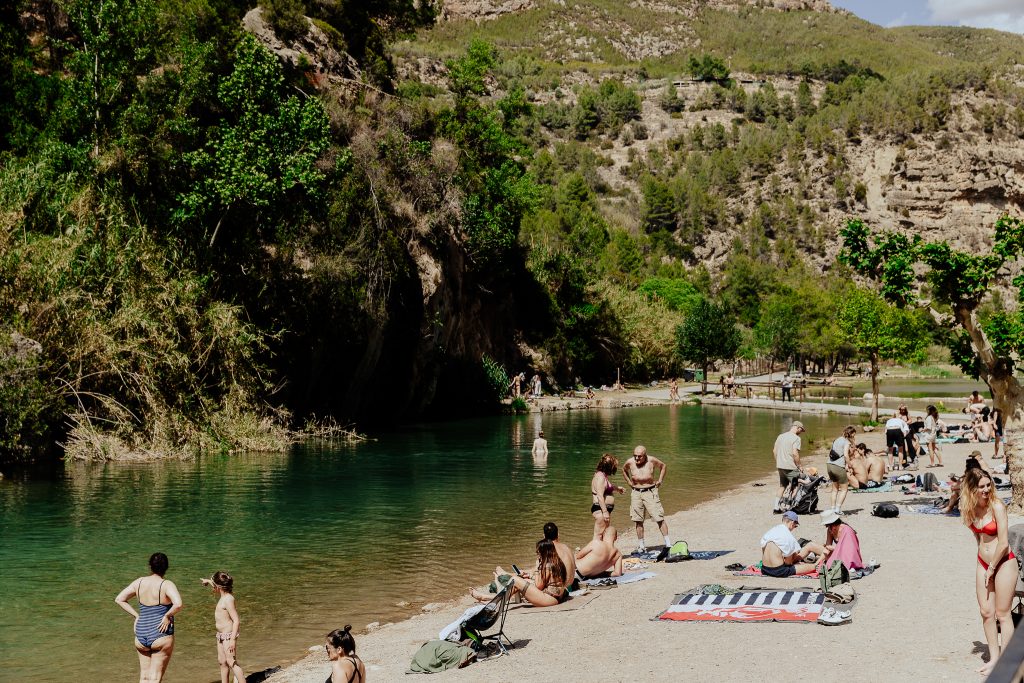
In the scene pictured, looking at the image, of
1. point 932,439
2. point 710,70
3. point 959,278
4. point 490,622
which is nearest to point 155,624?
point 490,622

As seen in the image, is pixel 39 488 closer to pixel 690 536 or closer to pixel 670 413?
pixel 690 536

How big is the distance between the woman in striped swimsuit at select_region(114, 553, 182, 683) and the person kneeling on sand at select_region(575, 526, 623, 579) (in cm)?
661

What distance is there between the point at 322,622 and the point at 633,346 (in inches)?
2660

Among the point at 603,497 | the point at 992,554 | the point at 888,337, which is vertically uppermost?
the point at 888,337

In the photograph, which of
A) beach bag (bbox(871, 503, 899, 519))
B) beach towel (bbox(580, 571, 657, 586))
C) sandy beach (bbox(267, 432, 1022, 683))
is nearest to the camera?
sandy beach (bbox(267, 432, 1022, 683))

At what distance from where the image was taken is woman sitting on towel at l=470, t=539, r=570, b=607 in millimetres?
13031

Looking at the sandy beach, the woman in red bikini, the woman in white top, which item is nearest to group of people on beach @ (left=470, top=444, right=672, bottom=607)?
the sandy beach

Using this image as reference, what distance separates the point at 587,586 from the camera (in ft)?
46.1

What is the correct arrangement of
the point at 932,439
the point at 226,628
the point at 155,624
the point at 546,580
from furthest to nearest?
the point at 932,439, the point at 546,580, the point at 226,628, the point at 155,624

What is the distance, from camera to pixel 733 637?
1060cm

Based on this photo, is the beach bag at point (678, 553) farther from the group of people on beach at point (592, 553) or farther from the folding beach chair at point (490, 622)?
the folding beach chair at point (490, 622)

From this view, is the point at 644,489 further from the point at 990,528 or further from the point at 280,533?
the point at 990,528

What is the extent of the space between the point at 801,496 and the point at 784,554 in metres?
5.69

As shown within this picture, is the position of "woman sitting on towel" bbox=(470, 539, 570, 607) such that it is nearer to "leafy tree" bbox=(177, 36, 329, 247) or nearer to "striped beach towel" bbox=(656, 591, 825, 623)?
"striped beach towel" bbox=(656, 591, 825, 623)
